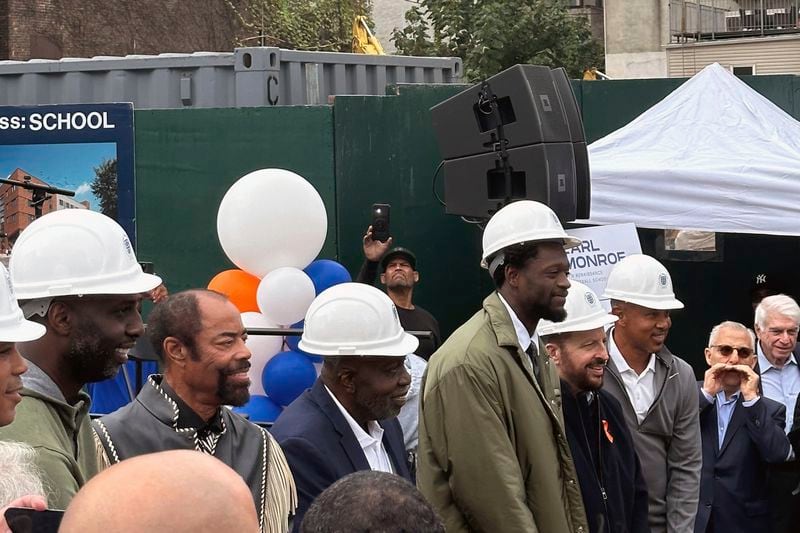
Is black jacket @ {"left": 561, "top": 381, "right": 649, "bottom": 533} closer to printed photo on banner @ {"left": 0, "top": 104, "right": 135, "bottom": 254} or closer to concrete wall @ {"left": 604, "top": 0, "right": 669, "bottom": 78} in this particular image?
printed photo on banner @ {"left": 0, "top": 104, "right": 135, "bottom": 254}

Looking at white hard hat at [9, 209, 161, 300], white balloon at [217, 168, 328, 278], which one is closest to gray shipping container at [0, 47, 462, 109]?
white balloon at [217, 168, 328, 278]

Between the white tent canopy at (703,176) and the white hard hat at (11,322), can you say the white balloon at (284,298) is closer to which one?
the white tent canopy at (703,176)

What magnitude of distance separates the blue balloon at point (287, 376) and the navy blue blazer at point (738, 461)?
209 cm

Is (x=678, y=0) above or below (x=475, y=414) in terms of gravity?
above

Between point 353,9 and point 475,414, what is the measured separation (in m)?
→ 22.0

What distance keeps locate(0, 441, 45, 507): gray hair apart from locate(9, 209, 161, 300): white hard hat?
95 cm

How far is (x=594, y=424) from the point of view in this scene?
5211mm

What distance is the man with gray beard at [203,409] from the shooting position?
3783 millimetres

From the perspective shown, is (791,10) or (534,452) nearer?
(534,452)

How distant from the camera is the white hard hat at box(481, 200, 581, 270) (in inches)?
193

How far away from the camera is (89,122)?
10.2m

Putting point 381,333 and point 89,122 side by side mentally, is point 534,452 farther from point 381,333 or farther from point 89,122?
point 89,122

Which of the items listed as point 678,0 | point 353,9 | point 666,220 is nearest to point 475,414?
point 666,220

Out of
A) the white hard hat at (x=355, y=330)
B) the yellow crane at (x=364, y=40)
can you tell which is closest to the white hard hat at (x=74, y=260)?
the white hard hat at (x=355, y=330)
